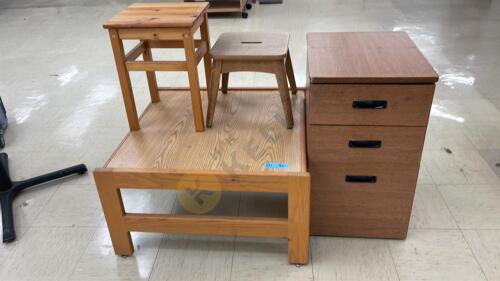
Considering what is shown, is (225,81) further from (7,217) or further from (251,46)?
(7,217)

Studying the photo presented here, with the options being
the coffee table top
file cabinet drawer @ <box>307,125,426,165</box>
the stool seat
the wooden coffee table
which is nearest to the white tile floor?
the wooden coffee table

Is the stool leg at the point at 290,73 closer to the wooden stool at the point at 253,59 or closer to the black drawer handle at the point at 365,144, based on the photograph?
the wooden stool at the point at 253,59

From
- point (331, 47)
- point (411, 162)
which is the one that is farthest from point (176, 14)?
point (411, 162)

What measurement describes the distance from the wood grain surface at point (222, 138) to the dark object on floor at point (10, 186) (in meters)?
0.61

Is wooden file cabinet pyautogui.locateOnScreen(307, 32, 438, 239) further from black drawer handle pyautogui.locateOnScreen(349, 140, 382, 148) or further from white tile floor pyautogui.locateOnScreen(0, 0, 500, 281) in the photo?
white tile floor pyautogui.locateOnScreen(0, 0, 500, 281)

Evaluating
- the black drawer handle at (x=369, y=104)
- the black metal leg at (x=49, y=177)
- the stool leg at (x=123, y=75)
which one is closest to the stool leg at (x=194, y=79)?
the stool leg at (x=123, y=75)

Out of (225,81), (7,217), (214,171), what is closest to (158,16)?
(225,81)

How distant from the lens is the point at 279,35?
1.77 m

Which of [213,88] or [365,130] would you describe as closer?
[365,130]

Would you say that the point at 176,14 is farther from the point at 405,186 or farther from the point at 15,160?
the point at 15,160

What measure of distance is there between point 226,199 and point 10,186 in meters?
1.09

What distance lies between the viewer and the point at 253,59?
5.09ft

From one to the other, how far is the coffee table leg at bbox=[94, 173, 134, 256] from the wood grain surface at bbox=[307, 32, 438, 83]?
2.71ft

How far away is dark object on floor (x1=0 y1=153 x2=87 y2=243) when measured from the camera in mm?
1716
